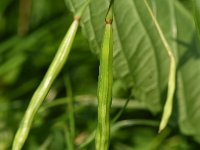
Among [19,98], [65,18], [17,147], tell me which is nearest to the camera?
[17,147]

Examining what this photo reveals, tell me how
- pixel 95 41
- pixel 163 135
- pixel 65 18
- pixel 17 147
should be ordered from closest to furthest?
pixel 17 147, pixel 95 41, pixel 163 135, pixel 65 18

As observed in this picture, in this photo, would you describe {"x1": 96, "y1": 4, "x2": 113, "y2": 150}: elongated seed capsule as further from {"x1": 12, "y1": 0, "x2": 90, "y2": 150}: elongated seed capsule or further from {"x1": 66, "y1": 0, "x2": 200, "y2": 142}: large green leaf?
{"x1": 66, "y1": 0, "x2": 200, "y2": 142}: large green leaf

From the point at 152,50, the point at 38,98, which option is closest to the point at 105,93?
the point at 38,98

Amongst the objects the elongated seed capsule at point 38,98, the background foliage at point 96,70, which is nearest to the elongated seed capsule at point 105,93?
the elongated seed capsule at point 38,98

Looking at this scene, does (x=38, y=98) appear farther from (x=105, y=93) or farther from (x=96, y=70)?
(x=96, y=70)

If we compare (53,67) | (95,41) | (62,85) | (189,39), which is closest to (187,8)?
(189,39)

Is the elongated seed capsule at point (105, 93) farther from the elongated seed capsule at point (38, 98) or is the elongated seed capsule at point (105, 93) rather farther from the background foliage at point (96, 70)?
the background foliage at point (96, 70)

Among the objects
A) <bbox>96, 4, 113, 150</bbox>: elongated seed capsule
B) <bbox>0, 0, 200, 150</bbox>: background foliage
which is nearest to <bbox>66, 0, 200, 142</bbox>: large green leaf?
<bbox>0, 0, 200, 150</bbox>: background foliage

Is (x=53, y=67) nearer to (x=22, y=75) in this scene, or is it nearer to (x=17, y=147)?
(x=17, y=147)

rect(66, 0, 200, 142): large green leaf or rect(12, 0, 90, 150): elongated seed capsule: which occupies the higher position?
rect(12, 0, 90, 150): elongated seed capsule
